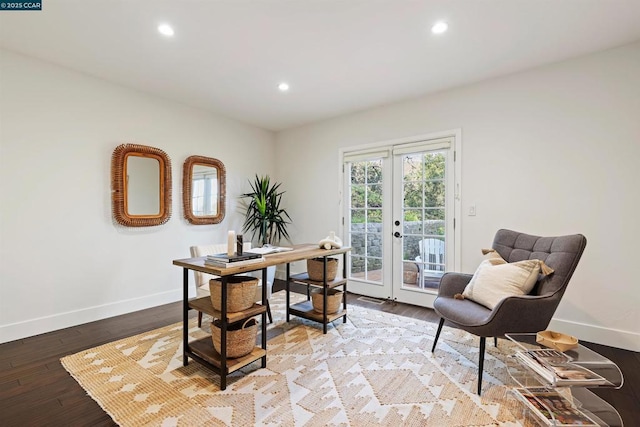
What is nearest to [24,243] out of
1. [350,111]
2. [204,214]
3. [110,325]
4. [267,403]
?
[110,325]

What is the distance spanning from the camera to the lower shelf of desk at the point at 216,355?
189cm

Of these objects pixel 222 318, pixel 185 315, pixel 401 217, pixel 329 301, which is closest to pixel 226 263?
pixel 222 318

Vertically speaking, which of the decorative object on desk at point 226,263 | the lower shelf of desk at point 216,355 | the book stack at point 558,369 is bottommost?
the lower shelf of desk at point 216,355

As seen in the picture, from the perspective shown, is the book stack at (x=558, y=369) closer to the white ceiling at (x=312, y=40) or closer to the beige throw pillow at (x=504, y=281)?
the beige throw pillow at (x=504, y=281)

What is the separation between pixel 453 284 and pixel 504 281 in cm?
42

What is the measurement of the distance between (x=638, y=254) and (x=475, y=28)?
223 centimetres

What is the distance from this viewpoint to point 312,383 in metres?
1.94

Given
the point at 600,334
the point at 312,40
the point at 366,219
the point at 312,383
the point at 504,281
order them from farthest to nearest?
1. the point at 366,219
2. the point at 600,334
3. the point at 312,40
4. the point at 504,281
5. the point at 312,383

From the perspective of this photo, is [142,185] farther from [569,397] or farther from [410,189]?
[569,397]

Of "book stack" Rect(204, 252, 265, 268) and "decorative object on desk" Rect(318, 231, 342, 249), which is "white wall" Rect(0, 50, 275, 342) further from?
"decorative object on desk" Rect(318, 231, 342, 249)

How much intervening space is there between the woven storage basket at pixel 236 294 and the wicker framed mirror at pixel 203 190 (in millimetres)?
2174

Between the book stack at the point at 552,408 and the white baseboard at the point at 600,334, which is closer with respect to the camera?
the book stack at the point at 552,408

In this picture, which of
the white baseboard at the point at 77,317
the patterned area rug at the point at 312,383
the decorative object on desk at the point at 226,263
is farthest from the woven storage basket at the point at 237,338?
the white baseboard at the point at 77,317

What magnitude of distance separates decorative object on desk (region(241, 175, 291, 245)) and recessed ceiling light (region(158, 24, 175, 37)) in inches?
92.4
